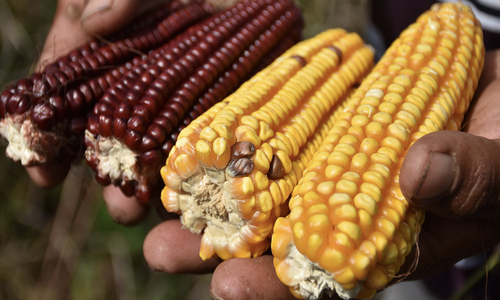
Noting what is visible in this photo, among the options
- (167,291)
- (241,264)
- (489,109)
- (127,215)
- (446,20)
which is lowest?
(167,291)

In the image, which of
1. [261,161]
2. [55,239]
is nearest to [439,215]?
[261,161]

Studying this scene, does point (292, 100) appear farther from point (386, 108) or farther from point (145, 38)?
point (145, 38)

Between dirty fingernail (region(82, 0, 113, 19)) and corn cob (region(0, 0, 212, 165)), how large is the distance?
14 centimetres

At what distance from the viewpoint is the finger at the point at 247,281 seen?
1.03 m

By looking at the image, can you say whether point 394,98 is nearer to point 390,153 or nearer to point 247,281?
point 390,153


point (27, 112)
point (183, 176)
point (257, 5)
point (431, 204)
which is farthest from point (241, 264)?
point (257, 5)

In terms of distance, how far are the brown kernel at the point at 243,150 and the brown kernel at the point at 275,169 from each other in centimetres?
8

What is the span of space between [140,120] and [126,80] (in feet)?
0.95

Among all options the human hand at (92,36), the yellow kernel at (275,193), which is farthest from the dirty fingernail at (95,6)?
the yellow kernel at (275,193)

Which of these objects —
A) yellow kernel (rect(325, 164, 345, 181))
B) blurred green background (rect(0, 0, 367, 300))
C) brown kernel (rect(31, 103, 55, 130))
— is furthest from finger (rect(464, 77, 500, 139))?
blurred green background (rect(0, 0, 367, 300))

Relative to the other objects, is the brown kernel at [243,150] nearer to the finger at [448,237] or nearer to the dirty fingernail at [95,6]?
the finger at [448,237]

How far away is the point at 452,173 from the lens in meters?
0.86

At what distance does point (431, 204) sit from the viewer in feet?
2.96

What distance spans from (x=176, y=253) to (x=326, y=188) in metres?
0.72
